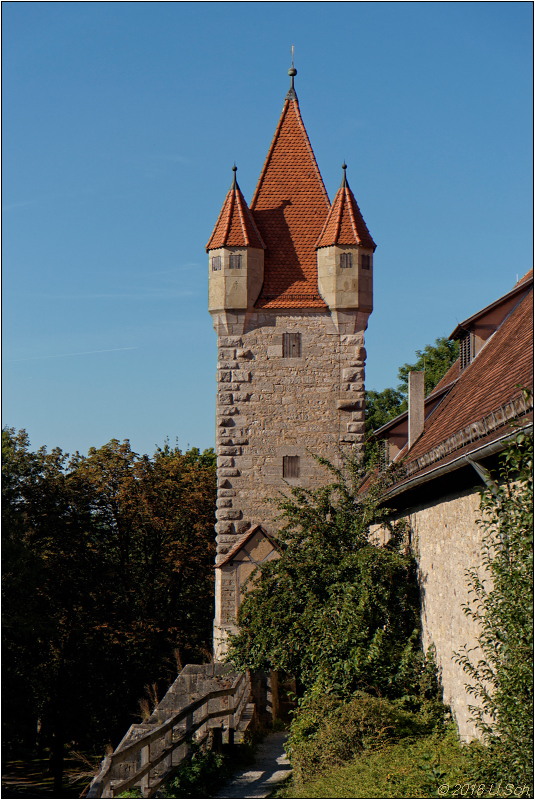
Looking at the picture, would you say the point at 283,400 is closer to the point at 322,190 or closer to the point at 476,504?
the point at 322,190

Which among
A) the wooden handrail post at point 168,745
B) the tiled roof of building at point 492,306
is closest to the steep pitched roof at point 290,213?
the tiled roof of building at point 492,306

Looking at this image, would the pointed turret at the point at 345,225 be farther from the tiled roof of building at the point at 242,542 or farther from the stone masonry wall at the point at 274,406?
the tiled roof of building at the point at 242,542

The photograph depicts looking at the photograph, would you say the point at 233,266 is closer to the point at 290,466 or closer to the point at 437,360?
the point at 290,466

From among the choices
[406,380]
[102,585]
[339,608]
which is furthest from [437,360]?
[339,608]

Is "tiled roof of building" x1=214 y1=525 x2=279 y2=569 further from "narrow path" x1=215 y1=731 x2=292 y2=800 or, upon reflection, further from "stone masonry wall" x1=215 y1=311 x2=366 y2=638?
"narrow path" x1=215 y1=731 x2=292 y2=800

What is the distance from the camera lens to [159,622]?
96.4 ft

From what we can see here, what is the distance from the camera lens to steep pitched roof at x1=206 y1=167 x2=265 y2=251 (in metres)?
20.7

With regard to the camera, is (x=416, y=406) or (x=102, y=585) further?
(x=102, y=585)

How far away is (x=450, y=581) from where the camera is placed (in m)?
10.4

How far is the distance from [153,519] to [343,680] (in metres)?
19.3

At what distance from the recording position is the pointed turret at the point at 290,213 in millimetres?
20812

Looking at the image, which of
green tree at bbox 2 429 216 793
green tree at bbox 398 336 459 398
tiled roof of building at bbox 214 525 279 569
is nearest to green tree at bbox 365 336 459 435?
green tree at bbox 398 336 459 398

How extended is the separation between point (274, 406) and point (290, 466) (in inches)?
53.2

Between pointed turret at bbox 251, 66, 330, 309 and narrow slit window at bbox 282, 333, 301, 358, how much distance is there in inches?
26.9
